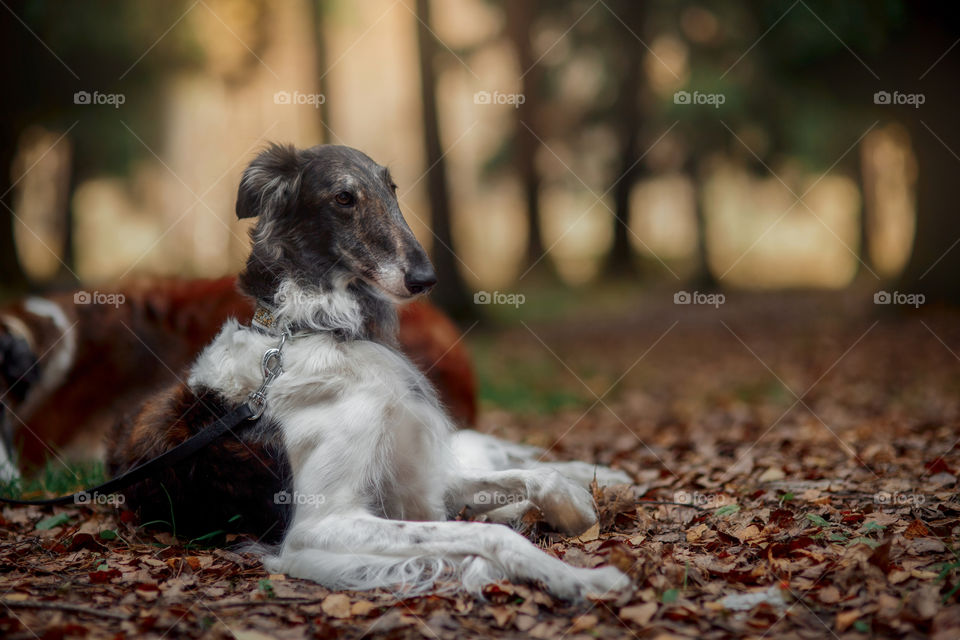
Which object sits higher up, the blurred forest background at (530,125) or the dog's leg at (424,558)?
the blurred forest background at (530,125)

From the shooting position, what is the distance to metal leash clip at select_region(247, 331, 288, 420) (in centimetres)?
330

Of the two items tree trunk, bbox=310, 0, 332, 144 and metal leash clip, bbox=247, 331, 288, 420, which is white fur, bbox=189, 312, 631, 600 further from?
tree trunk, bbox=310, 0, 332, 144

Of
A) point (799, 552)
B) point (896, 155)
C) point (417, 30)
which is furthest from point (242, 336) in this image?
point (896, 155)

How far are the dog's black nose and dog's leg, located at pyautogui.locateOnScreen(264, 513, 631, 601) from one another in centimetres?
98

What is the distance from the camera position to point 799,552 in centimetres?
314
